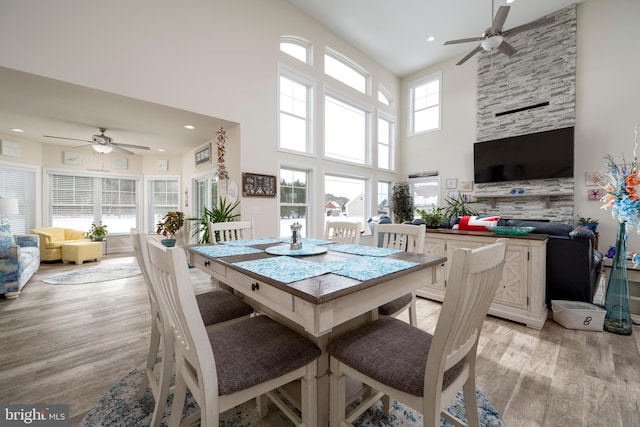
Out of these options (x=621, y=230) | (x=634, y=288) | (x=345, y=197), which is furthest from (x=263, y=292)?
(x=345, y=197)

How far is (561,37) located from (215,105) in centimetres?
639

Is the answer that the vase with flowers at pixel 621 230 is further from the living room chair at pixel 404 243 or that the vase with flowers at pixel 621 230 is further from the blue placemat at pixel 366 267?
the blue placemat at pixel 366 267

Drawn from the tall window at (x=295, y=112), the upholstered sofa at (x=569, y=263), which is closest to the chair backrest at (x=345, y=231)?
the upholstered sofa at (x=569, y=263)

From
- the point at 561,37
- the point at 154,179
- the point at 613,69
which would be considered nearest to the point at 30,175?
the point at 154,179

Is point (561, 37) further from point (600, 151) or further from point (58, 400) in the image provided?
point (58, 400)

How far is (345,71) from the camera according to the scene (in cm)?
577

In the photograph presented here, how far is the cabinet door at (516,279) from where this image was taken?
2525mm

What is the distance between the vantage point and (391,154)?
701cm

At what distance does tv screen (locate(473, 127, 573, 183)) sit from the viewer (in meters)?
4.77

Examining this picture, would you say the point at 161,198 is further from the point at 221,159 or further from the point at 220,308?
the point at 220,308

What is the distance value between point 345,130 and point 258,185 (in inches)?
109

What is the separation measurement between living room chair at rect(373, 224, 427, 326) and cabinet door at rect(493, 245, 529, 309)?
120cm

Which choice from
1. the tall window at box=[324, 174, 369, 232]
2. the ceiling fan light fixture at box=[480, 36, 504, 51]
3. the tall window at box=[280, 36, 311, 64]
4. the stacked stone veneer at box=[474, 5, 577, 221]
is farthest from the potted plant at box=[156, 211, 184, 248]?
the stacked stone veneer at box=[474, 5, 577, 221]

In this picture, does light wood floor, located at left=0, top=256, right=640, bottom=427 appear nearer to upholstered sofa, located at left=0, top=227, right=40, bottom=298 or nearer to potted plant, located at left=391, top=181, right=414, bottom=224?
upholstered sofa, located at left=0, top=227, right=40, bottom=298
